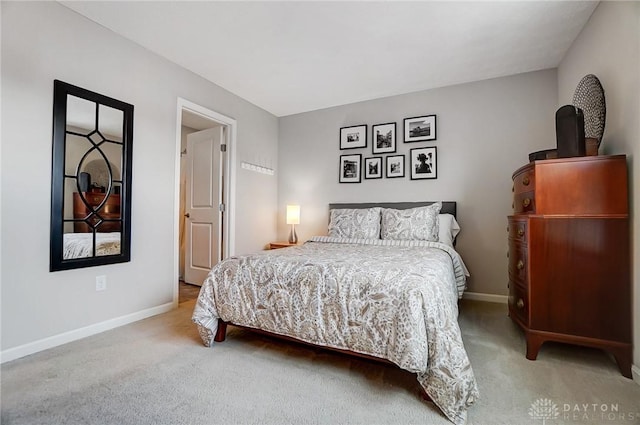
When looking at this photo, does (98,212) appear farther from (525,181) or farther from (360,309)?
(525,181)

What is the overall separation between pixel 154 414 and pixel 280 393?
580 mm

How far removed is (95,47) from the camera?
2332 mm

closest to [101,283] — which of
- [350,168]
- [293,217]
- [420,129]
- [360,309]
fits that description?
[360,309]

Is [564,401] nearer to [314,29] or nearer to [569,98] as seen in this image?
[569,98]

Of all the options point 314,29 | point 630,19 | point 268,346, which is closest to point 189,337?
point 268,346

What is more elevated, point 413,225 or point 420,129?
point 420,129

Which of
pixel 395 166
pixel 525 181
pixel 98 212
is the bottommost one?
pixel 98 212

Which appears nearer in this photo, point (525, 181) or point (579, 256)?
point (579, 256)

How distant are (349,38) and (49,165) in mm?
2511

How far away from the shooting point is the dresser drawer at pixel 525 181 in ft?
6.28

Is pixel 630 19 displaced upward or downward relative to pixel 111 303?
upward

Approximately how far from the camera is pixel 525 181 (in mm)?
2027

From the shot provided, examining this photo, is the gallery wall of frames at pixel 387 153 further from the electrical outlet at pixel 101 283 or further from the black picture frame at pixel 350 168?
the electrical outlet at pixel 101 283

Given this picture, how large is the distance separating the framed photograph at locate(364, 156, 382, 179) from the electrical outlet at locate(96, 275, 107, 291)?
118 inches
